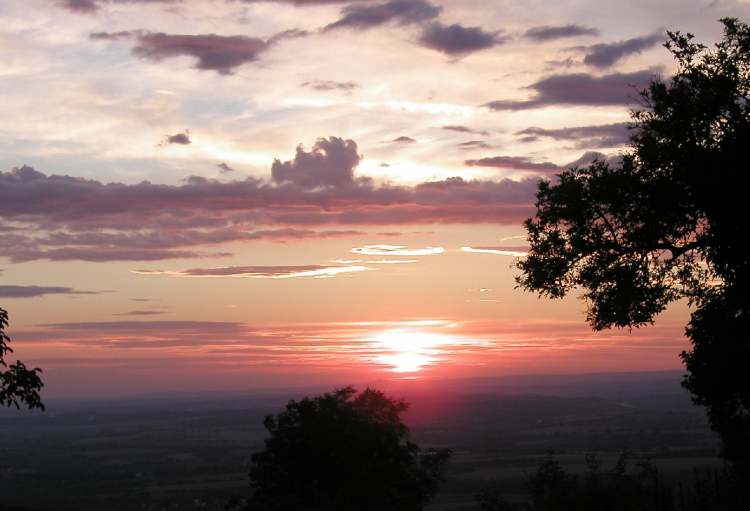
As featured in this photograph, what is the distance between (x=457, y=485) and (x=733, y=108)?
441 ft

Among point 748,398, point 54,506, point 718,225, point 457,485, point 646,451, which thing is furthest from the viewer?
point 646,451

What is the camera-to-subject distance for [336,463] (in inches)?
1786

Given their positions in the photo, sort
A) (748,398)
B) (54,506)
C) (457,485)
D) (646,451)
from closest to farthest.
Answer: (748,398), (54,506), (457,485), (646,451)

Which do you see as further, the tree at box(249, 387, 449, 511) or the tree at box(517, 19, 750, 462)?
the tree at box(249, 387, 449, 511)

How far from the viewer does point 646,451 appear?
178125 mm

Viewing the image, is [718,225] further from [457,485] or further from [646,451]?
[646,451]

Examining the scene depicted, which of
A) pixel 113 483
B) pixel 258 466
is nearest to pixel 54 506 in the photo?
pixel 113 483

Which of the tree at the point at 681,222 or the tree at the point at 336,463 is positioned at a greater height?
the tree at the point at 681,222

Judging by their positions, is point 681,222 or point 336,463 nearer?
Result: point 681,222

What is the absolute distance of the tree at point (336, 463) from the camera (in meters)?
44.6

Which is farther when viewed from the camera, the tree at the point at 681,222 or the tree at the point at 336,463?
the tree at the point at 336,463

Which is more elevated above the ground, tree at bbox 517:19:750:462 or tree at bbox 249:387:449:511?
tree at bbox 517:19:750:462

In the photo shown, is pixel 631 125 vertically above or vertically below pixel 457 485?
above

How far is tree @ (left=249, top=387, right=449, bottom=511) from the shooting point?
44625mm
